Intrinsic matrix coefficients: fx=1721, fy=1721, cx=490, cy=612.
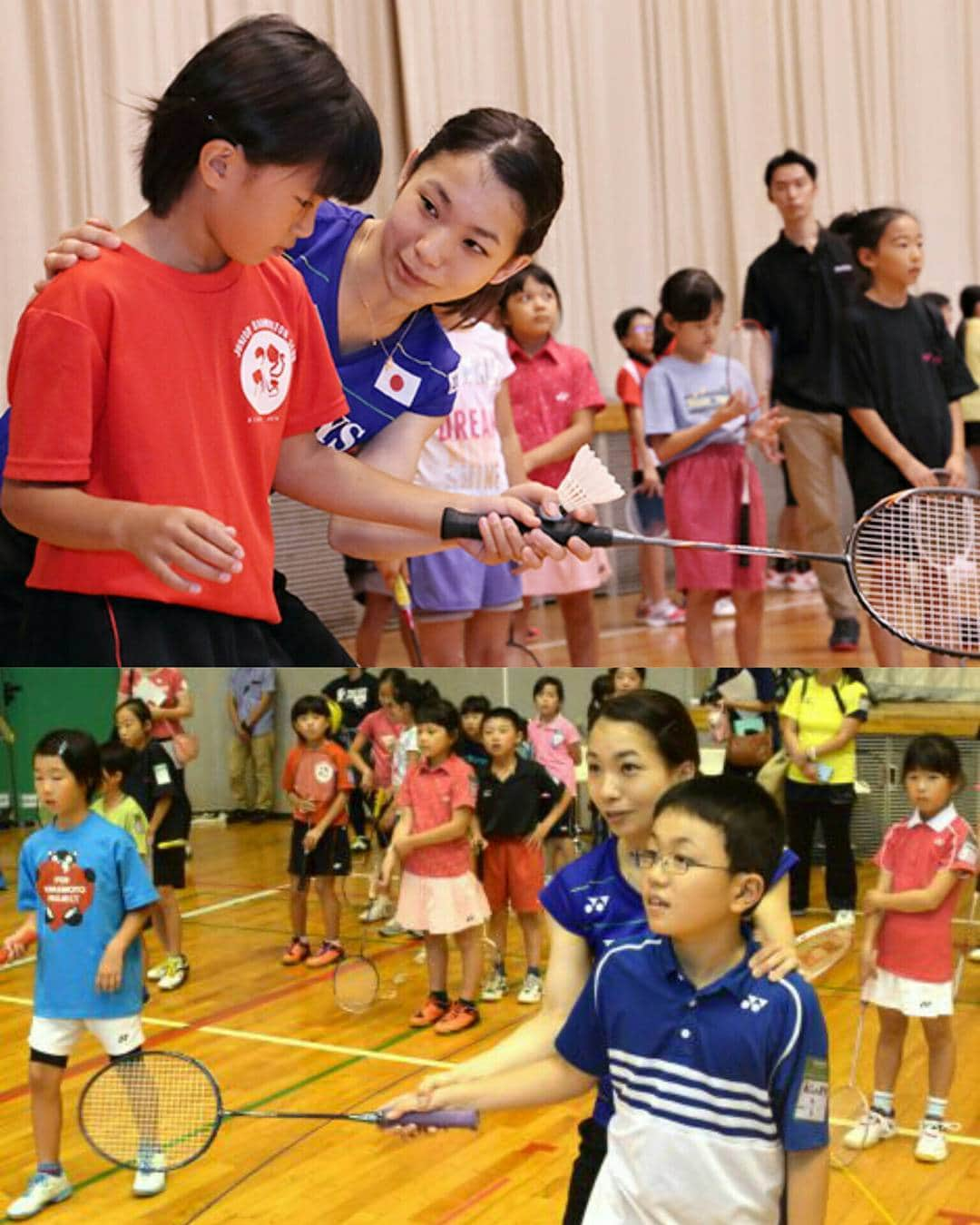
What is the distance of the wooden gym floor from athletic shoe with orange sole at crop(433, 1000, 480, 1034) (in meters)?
0.02

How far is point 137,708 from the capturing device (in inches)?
92.0

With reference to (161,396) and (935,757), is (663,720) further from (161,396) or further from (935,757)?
(161,396)

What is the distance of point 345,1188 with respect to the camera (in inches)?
84.0

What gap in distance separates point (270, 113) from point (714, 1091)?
1.24 meters

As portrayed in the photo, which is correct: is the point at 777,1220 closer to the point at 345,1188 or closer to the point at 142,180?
the point at 345,1188

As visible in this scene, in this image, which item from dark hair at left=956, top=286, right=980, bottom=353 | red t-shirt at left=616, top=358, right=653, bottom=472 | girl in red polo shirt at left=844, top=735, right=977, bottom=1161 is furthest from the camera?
dark hair at left=956, top=286, right=980, bottom=353

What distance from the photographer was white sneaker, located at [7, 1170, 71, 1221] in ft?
7.27

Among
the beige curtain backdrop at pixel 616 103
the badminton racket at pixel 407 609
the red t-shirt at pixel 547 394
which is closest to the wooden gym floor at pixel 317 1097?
the badminton racket at pixel 407 609

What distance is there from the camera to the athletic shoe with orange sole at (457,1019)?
2182mm

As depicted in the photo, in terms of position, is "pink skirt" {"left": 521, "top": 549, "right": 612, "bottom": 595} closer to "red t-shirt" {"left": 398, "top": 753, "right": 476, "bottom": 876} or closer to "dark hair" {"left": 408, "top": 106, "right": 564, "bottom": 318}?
"dark hair" {"left": 408, "top": 106, "right": 564, "bottom": 318}

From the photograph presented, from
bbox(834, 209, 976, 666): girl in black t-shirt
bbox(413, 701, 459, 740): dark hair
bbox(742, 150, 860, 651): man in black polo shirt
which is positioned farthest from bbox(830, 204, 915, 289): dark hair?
bbox(413, 701, 459, 740): dark hair

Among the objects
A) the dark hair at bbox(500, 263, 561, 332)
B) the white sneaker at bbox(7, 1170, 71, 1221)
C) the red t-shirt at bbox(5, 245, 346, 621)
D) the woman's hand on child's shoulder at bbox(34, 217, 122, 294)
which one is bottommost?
the white sneaker at bbox(7, 1170, 71, 1221)

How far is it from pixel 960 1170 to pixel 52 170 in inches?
243

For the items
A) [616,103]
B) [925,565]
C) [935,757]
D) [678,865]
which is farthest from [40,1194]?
[616,103]
